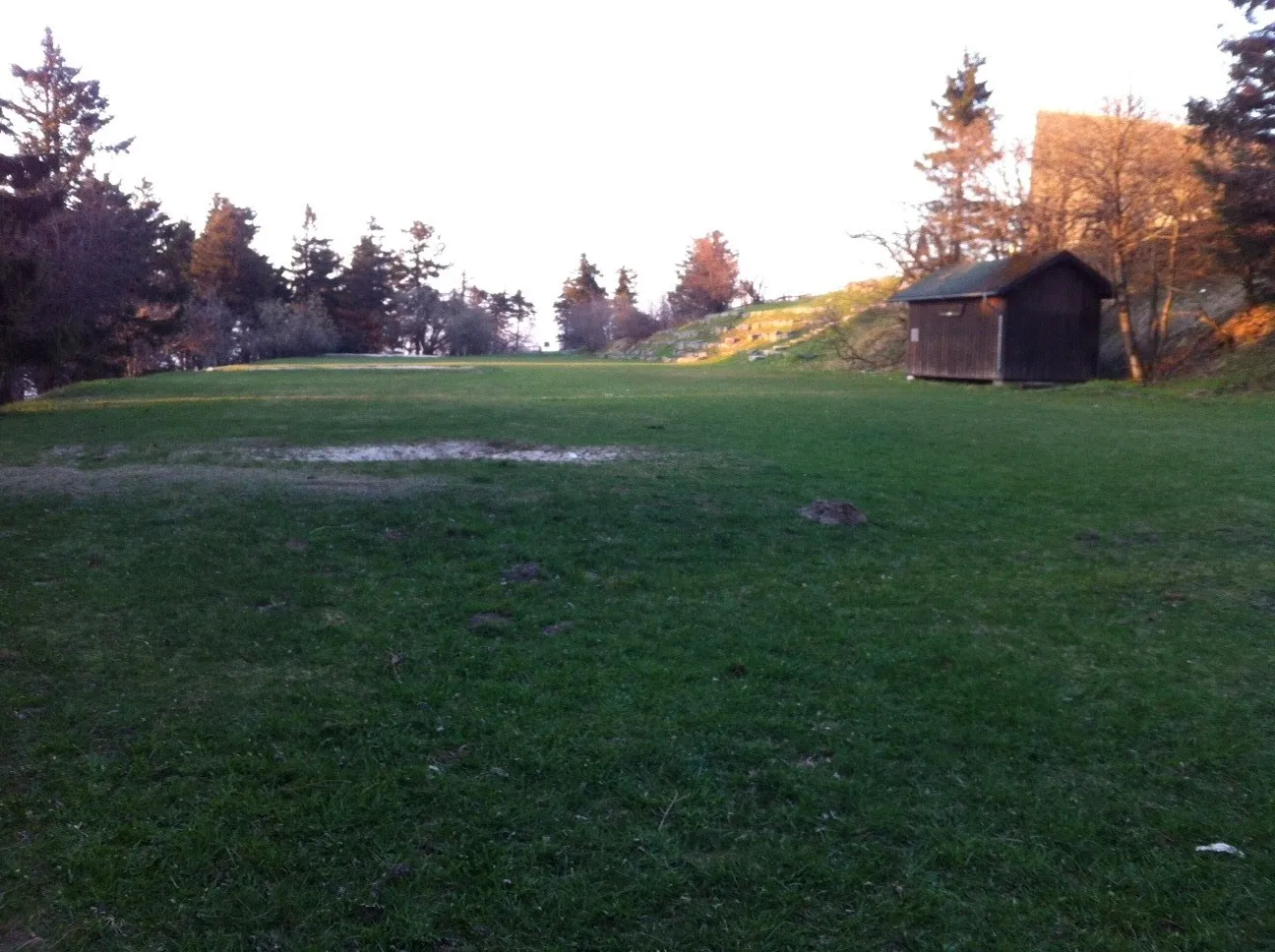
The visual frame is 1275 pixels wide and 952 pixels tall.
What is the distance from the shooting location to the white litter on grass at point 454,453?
14.5 meters

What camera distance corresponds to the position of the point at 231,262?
7181cm

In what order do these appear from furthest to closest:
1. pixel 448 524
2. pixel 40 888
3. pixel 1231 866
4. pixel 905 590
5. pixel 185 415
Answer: pixel 185 415 < pixel 448 524 < pixel 905 590 < pixel 1231 866 < pixel 40 888

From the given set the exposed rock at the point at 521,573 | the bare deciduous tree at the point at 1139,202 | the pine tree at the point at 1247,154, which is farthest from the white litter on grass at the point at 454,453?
the bare deciduous tree at the point at 1139,202

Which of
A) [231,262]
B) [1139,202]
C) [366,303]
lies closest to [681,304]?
[366,303]

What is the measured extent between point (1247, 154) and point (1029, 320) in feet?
24.1

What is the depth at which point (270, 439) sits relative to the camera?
16547 millimetres

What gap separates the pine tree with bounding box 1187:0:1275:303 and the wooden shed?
4.58 m

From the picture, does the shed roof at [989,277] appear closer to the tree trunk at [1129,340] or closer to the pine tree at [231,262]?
the tree trunk at [1129,340]

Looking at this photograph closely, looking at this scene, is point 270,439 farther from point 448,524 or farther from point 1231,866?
point 1231,866

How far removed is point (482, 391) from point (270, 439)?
14.0m

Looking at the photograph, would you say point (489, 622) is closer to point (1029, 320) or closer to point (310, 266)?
point (1029, 320)

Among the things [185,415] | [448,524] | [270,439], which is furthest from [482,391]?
[448,524]

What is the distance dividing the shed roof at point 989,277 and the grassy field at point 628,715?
20516mm

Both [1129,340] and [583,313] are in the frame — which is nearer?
[1129,340]
